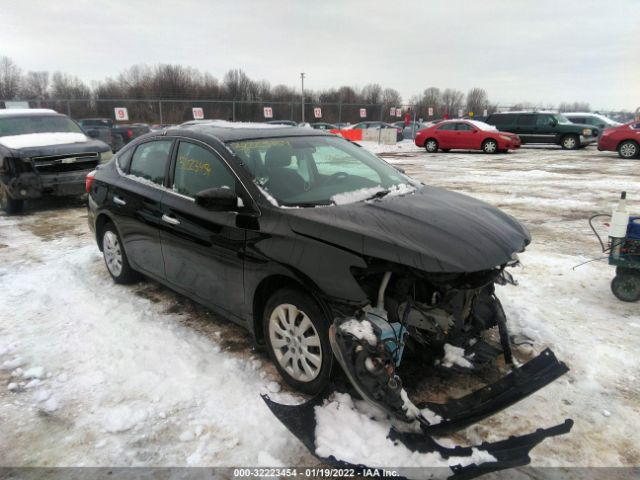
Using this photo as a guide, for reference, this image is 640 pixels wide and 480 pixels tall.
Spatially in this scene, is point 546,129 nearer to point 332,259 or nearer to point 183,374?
point 332,259

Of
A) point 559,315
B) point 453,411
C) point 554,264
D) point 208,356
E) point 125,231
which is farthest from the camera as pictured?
point 554,264

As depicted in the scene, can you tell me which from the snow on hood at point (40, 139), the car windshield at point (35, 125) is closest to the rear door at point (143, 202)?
the snow on hood at point (40, 139)

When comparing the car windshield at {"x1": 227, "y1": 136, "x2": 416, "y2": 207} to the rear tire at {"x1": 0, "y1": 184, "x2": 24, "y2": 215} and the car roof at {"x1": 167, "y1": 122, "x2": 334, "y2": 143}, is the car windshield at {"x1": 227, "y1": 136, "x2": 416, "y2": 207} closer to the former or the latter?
the car roof at {"x1": 167, "y1": 122, "x2": 334, "y2": 143}

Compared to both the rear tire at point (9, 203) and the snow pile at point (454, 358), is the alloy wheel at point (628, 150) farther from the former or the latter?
the rear tire at point (9, 203)

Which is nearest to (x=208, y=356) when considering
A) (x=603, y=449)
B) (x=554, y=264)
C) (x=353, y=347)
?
(x=353, y=347)

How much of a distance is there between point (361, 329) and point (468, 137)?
19.7 meters

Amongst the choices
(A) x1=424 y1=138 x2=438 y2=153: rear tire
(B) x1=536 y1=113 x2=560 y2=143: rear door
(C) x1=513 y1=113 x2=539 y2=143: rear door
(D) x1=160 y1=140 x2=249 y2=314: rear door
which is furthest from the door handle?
(B) x1=536 y1=113 x2=560 y2=143: rear door

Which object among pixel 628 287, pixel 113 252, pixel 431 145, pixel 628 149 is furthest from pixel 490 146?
pixel 113 252

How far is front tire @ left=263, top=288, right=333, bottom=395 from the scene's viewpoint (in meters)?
2.73

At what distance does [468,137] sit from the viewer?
20375mm

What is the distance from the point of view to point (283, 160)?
139 inches

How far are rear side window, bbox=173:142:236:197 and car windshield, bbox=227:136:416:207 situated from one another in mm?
172

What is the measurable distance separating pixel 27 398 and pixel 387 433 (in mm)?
2375

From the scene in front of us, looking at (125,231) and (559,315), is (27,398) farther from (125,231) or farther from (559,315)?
(559,315)
